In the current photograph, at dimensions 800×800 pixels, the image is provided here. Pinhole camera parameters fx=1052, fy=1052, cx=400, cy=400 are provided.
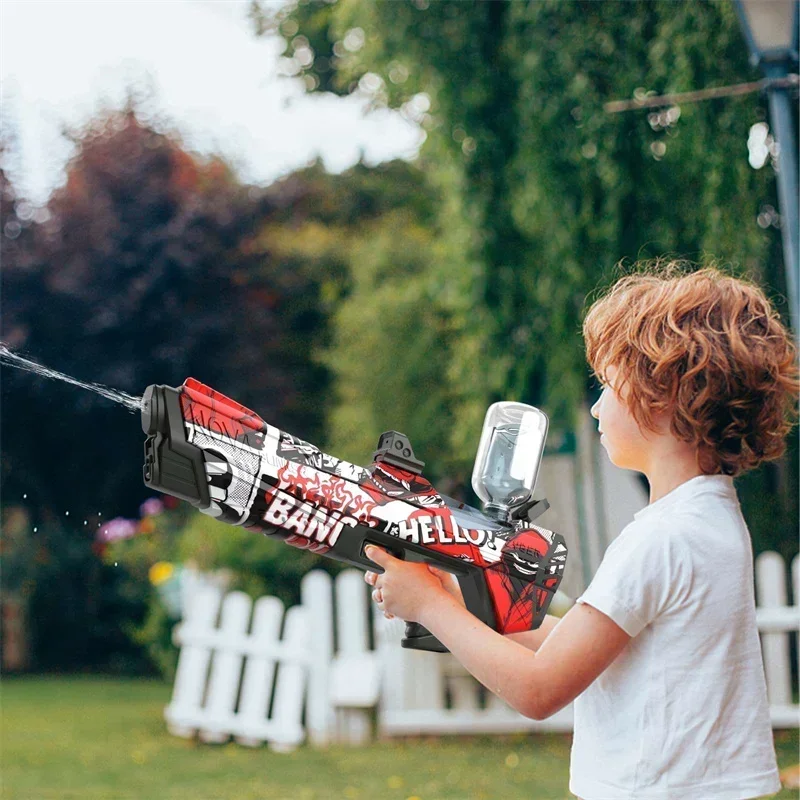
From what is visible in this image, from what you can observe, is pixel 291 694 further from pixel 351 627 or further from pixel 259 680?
pixel 351 627

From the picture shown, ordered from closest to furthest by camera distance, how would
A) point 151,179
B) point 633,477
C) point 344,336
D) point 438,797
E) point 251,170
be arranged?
point 438,797 → point 633,477 → point 344,336 → point 151,179 → point 251,170

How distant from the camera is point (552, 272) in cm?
518

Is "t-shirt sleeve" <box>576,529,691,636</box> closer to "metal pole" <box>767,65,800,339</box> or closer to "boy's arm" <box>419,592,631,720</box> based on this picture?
"boy's arm" <box>419,592,631,720</box>

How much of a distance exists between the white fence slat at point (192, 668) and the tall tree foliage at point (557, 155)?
5.23 feet

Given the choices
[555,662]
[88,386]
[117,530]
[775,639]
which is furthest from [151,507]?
[555,662]

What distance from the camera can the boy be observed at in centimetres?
119

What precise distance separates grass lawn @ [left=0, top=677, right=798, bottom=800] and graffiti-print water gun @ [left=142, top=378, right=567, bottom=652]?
2925 millimetres

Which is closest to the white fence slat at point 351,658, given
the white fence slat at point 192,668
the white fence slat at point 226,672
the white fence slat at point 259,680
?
the white fence slat at point 259,680

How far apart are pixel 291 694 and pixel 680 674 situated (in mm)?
4027

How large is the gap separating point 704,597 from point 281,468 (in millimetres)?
511

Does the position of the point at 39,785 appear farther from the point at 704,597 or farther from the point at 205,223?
the point at 205,223

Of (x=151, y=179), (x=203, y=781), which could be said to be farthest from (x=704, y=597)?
(x=151, y=179)

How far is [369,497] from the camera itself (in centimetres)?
127

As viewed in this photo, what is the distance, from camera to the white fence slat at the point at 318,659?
4996 millimetres
